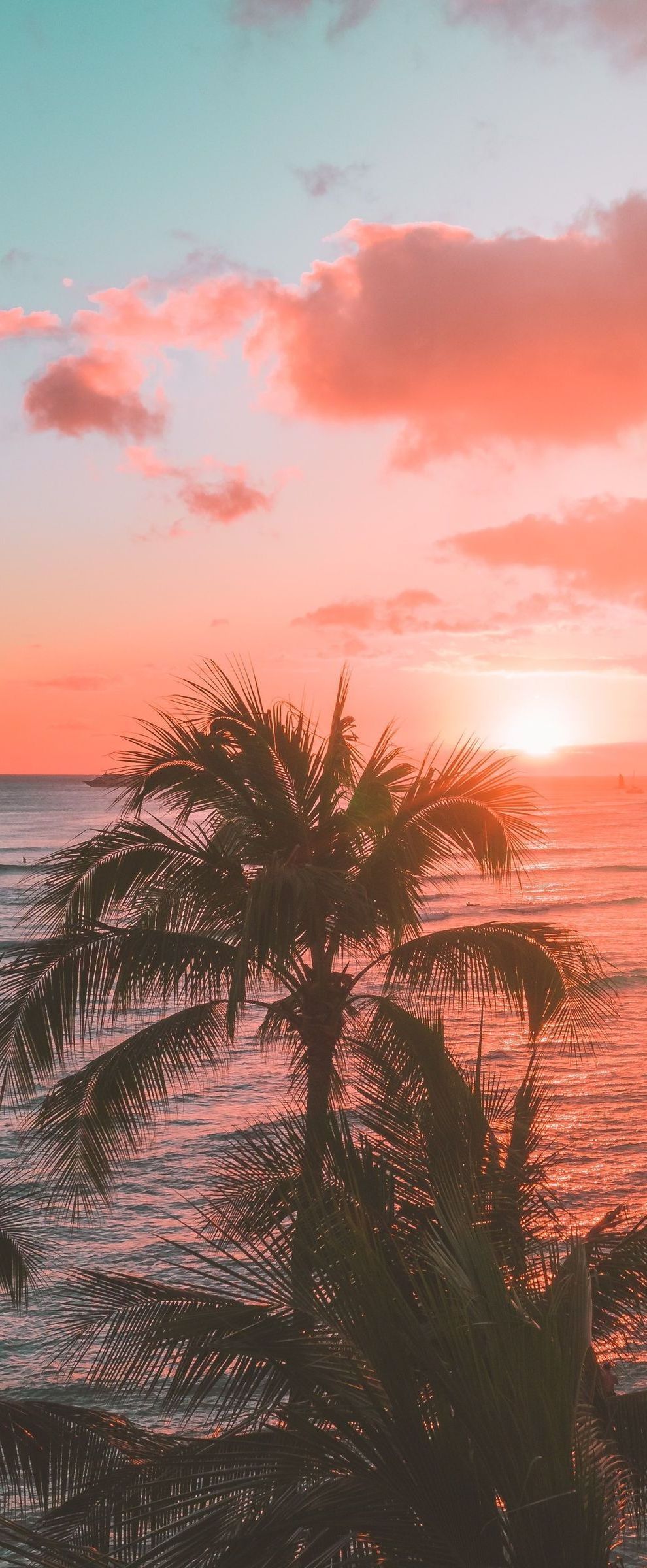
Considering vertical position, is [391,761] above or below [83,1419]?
above

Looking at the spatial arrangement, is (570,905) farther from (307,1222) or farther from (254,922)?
(307,1222)

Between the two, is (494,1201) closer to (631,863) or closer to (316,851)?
(316,851)

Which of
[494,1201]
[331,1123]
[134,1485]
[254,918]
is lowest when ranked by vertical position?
[134,1485]

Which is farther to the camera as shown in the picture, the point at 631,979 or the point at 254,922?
the point at 631,979

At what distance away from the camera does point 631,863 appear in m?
84.9

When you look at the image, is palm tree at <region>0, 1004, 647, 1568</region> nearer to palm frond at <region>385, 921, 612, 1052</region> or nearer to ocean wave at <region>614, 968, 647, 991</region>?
palm frond at <region>385, 921, 612, 1052</region>

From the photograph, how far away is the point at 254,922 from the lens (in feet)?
25.8

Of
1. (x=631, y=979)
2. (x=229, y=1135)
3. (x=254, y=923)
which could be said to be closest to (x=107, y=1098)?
(x=254, y=923)

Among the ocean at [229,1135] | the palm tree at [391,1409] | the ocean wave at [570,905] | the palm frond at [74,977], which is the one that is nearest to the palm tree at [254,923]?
the palm frond at [74,977]

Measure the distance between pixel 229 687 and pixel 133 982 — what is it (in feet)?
8.79

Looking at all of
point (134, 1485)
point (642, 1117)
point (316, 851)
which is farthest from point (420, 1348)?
point (642, 1117)

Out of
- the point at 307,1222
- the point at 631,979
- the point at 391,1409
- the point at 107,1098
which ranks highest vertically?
the point at 307,1222

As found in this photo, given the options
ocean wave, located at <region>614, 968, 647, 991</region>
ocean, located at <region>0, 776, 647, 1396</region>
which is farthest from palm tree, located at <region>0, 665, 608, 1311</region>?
ocean wave, located at <region>614, 968, 647, 991</region>

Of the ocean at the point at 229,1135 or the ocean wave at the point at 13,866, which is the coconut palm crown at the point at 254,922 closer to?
the ocean at the point at 229,1135
